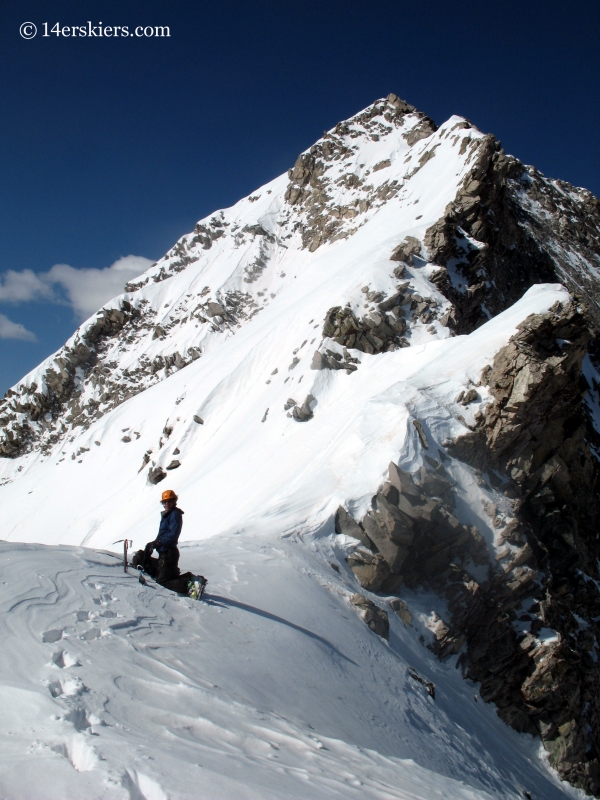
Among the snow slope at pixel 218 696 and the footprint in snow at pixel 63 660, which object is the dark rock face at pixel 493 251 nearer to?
the snow slope at pixel 218 696

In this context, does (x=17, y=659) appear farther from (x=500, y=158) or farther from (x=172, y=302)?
(x=172, y=302)

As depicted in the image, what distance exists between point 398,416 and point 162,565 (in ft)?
25.6

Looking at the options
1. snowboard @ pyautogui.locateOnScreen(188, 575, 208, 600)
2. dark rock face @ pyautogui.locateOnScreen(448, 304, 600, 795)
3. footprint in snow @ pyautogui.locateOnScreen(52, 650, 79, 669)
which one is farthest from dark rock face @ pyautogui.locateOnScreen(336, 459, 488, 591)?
footprint in snow @ pyautogui.locateOnScreen(52, 650, 79, 669)

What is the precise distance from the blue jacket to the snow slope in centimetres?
55

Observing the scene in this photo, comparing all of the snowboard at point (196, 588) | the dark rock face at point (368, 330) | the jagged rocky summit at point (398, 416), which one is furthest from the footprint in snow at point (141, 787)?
the dark rock face at point (368, 330)

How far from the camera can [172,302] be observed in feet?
157

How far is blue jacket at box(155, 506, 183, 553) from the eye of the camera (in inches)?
270

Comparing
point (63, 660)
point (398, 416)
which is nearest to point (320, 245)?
point (398, 416)

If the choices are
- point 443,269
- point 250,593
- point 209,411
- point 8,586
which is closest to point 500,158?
point 443,269

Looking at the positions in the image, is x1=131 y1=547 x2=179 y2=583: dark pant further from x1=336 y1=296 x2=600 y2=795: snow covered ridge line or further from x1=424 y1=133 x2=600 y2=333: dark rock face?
x1=424 y1=133 x2=600 y2=333: dark rock face

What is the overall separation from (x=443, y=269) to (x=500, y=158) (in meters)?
11.4

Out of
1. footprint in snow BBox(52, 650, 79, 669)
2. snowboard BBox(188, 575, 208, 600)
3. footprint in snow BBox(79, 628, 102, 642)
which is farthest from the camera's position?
snowboard BBox(188, 575, 208, 600)

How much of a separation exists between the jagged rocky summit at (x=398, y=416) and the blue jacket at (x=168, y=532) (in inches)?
162

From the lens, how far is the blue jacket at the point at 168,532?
6.86 metres
